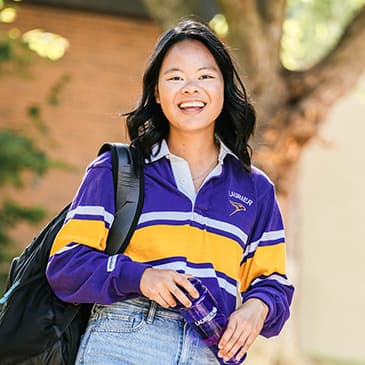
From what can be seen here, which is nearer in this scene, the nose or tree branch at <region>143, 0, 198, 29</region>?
the nose

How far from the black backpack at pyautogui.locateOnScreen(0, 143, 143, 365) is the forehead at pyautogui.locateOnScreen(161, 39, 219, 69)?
0.36 metres

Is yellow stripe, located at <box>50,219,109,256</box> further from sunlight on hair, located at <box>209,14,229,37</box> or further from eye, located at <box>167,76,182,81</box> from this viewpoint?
sunlight on hair, located at <box>209,14,229,37</box>

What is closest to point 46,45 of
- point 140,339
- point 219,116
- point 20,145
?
point 20,145

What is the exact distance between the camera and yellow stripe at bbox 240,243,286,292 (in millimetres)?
3225

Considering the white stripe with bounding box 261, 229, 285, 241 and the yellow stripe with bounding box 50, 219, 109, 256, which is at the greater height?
the white stripe with bounding box 261, 229, 285, 241

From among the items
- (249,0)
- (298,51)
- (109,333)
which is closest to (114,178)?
(109,333)

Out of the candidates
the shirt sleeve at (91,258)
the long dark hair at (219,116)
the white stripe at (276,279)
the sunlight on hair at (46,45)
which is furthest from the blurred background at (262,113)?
the white stripe at (276,279)

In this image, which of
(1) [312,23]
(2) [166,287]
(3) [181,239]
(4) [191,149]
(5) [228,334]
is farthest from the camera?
(1) [312,23]

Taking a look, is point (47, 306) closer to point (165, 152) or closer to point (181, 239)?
point (181, 239)

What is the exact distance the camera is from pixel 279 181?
8.84 meters

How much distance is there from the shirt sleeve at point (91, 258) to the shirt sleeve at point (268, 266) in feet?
1.40

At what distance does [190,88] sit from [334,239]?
31.3 ft

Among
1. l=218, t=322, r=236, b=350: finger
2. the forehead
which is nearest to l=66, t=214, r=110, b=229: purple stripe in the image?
l=218, t=322, r=236, b=350: finger

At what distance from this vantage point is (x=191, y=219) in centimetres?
309
